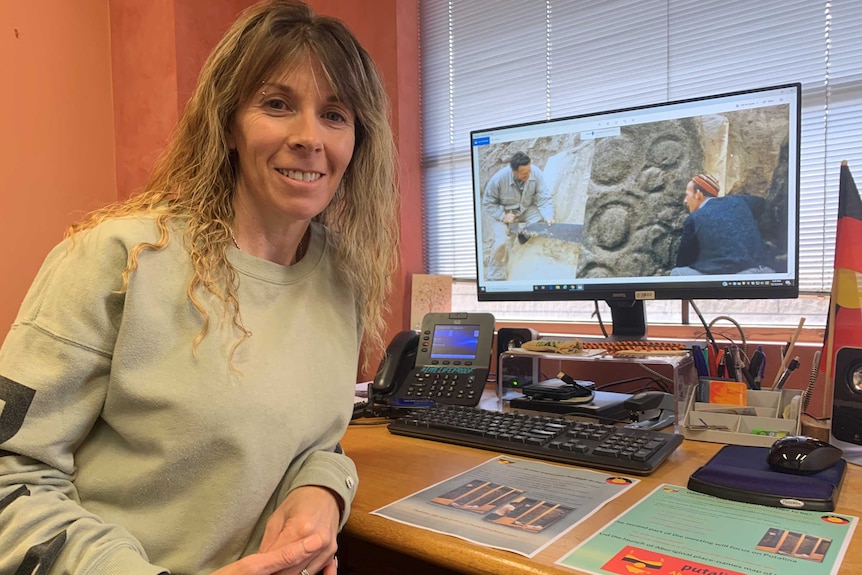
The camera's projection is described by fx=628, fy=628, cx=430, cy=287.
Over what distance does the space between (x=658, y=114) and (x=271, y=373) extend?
948 mm

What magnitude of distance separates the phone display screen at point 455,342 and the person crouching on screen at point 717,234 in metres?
0.46

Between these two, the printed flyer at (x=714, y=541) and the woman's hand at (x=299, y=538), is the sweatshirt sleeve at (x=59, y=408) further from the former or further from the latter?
the printed flyer at (x=714, y=541)

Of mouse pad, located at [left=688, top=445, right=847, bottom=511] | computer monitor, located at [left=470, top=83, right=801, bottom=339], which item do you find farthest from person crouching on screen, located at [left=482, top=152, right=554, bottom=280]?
mouse pad, located at [left=688, top=445, right=847, bottom=511]

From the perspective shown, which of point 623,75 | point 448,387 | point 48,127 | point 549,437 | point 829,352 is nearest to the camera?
point 549,437

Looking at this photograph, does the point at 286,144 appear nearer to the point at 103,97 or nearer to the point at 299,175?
the point at 299,175

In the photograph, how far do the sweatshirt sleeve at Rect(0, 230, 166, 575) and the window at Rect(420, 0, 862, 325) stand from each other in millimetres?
1419

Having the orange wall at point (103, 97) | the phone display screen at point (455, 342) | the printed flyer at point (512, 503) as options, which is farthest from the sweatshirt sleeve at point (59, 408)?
the orange wall at point (103, 97)

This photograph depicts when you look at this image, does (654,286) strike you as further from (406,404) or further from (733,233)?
(406,404)

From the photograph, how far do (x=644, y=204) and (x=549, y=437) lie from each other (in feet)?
1.88

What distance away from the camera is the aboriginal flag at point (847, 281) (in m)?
1.11

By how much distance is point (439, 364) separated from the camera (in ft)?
4.76

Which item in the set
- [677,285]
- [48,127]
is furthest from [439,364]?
[48,127]

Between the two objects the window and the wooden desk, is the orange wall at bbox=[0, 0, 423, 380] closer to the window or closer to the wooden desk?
the window

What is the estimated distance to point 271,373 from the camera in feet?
2.90
